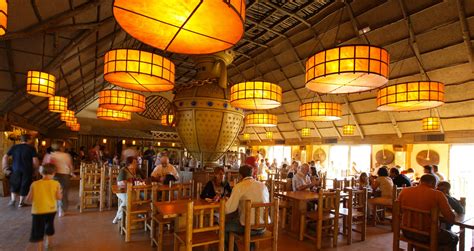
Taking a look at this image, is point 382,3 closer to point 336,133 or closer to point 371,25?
point 371,25

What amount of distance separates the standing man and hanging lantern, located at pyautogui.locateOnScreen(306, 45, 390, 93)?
6245mm

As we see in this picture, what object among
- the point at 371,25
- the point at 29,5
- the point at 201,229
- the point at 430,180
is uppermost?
the point at 371,25

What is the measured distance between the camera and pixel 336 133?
12703mm

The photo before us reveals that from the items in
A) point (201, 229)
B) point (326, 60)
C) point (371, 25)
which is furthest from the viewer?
point (371, 25)

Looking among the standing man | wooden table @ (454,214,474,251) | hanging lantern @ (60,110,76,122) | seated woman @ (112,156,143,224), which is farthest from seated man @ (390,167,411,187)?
hanging lantern @ (60,110,76,122)

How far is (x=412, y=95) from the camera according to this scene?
441 centimetres

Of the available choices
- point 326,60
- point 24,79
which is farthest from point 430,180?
point 24,79

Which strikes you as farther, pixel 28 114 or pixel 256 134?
pixel 256 134

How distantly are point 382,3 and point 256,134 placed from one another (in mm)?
11181

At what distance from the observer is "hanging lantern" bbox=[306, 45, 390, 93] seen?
2.95 metres

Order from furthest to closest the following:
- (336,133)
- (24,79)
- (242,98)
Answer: (336,133), (24,79), (242,98)

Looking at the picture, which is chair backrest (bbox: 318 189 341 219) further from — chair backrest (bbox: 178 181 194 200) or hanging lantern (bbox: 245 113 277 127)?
hanging lantern (bbox: 245 113 277 127)

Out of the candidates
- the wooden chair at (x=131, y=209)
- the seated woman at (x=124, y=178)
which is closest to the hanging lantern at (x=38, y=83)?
the seated woman at (x=124, y=178)

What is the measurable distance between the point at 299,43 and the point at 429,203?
7943 mm
